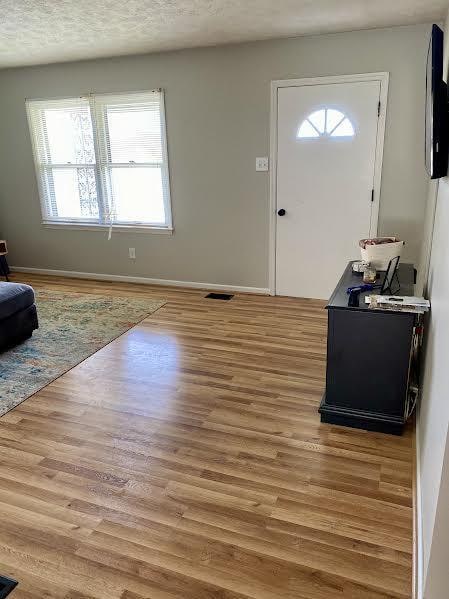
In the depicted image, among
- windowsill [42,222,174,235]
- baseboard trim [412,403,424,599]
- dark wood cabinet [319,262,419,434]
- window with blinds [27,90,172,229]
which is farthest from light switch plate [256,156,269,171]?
baseboard trim [412,403,424,599]

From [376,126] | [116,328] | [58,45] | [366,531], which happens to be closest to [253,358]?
[116,328]

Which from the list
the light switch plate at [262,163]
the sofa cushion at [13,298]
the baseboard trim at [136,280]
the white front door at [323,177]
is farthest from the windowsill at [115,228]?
the sofa cushion at [13,298]

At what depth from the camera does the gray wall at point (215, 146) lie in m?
3.78

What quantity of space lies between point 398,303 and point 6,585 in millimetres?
1988

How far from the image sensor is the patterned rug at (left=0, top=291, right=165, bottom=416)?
2977 mm

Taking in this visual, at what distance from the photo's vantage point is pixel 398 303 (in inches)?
85.4

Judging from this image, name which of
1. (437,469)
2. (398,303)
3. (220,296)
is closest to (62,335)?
(220,296)

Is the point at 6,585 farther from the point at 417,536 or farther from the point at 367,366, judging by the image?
the point at 367,366

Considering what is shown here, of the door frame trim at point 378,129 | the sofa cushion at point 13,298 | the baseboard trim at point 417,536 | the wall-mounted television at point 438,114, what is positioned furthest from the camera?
the door frame trim at point 378,129

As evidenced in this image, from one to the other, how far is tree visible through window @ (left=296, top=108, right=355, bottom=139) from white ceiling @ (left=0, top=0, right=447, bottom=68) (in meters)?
0.65

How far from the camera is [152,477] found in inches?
80.2

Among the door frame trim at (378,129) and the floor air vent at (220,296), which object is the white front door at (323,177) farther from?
the floor air vent at (220,296)

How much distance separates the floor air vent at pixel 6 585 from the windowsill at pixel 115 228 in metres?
3.78

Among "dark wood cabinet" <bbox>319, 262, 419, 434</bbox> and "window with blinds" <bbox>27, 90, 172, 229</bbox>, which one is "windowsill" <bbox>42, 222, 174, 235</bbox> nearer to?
"window with blinds" <bbox>27, 90, 172, 229</bbox>
